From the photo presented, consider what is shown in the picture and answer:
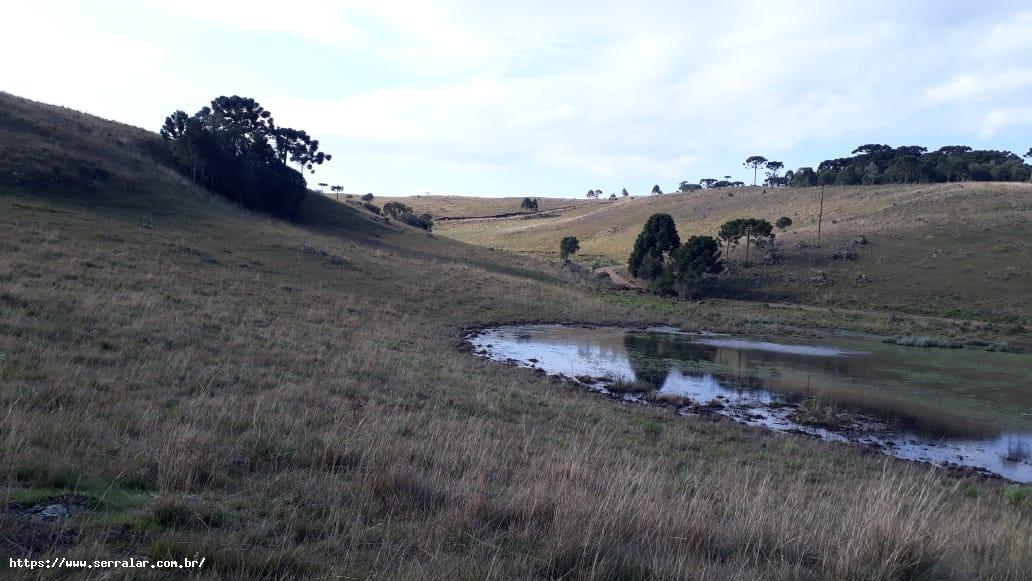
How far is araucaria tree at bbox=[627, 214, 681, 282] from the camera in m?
67.7

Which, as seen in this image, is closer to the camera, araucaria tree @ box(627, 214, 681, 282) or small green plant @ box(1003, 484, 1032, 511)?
small green plant @ box(1003, 484, 1032, 511)

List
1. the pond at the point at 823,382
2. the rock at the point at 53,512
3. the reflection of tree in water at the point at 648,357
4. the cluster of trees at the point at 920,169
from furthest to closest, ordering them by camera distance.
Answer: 1. the cluster of trees at the point at 920,169
2. the reflection of tree in water at the point at 648,357
3. the pond at the point at 823,382
4. the rock at the point at 53,512

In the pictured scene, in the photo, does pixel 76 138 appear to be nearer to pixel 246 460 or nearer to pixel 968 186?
pixel 246 460

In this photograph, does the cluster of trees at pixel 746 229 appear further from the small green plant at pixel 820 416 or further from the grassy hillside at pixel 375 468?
the grassy hillside at pixel 375 468

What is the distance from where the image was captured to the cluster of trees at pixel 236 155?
59250 millimetres

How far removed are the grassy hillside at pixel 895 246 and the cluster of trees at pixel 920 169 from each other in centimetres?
1424

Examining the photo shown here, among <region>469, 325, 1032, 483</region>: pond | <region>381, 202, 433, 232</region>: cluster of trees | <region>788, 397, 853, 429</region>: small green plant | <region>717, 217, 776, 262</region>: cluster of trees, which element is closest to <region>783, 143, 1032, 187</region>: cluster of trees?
<region>717, 217, 776, 262</region>: cluster of trees

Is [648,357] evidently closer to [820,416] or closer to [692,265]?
[820,416]

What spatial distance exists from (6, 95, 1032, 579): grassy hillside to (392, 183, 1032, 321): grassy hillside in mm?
52619

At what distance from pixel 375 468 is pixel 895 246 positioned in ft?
272

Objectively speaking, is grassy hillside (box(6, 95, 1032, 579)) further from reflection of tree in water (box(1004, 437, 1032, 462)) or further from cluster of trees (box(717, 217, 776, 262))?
cluster of trees (box(717, 217, 776, 262))

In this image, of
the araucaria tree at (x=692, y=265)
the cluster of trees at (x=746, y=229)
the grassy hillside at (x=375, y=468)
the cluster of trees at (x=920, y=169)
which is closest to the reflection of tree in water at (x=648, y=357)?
the grassy hillside at (x=375, y=468)

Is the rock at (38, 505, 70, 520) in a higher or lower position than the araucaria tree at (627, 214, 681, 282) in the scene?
lower

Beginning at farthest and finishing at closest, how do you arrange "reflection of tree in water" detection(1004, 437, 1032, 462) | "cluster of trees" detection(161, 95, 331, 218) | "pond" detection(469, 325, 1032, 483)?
"cluster of trees" detection(161, 95, 331, 218)
"pond" detection(469, 325, 1032, 483)
"reflection of tree in water" detection(1004, 437, 1032, 462)
